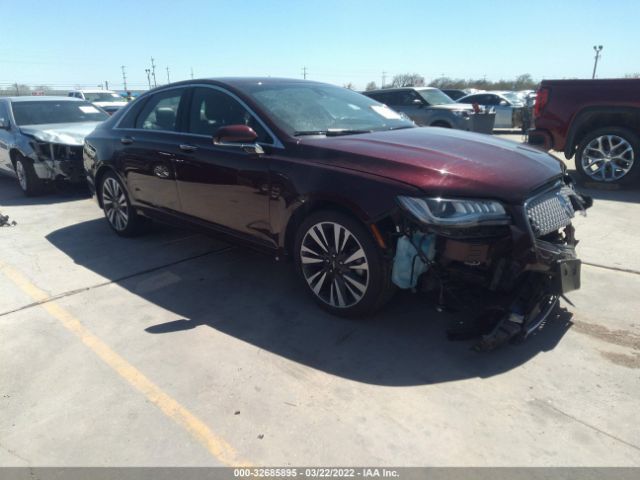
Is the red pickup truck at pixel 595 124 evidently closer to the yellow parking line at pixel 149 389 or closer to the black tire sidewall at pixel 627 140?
the black tire sidewall at pixel 627 140

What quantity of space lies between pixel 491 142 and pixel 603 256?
191 centimetres

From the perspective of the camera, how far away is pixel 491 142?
363cm

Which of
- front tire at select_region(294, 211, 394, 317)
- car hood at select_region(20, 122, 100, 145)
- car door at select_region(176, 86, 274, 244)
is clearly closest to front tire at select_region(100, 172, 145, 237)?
car door at select_region(176, 86, 274, 244)

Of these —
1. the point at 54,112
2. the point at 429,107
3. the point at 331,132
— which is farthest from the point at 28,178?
the point at 429,107

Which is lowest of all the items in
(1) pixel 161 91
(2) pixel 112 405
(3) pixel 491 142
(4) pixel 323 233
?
(2) pixel 112 405

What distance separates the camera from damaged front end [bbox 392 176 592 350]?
2.79m

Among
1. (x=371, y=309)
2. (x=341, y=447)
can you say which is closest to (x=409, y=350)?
(x=371, y=309)

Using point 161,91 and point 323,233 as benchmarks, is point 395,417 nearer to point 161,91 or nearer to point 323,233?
point 323,233

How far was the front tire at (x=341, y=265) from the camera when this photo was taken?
10.2 ft

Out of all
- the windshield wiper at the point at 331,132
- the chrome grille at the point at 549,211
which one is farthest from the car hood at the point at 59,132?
the chrome grille at the point at 549,211

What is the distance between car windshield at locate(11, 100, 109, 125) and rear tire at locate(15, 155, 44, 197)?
818 millimetres

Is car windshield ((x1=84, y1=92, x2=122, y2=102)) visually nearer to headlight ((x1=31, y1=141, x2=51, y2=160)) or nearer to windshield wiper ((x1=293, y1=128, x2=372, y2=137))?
headlight ((x1=31, y1=141, x2=51, y2=160))

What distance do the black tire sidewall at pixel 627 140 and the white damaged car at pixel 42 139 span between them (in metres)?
8.01

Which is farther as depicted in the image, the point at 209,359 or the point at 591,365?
the point at 209,359
